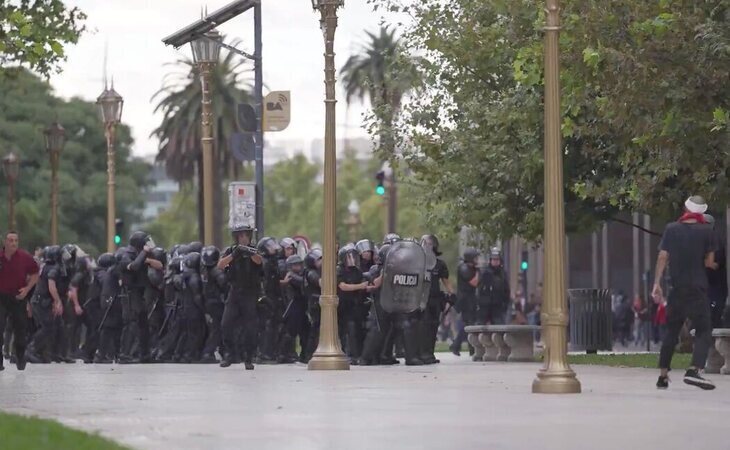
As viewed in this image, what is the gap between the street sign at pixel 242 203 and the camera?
35000 mm

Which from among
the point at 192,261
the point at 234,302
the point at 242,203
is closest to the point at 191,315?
the point at 192,261

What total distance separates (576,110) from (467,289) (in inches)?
363

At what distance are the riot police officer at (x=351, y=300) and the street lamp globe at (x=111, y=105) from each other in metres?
14.0

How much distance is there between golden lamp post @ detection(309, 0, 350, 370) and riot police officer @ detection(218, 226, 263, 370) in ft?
2.94

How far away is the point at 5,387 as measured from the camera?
21750 millimetres

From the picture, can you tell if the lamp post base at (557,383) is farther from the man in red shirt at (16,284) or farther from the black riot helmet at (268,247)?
the black riot helmet at (268,247)

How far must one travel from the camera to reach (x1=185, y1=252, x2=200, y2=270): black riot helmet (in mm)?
30766

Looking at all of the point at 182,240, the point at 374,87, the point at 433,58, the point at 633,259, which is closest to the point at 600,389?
the point at 433,58

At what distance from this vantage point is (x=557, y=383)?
18.9 metres

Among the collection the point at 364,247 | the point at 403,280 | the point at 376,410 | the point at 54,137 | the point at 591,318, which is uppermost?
the point at 54,137

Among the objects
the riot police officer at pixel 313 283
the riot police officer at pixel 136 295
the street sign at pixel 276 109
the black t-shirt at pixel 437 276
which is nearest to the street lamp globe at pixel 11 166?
the street sign at pixel 276 109

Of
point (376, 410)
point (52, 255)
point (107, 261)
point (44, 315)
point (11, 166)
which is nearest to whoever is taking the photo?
point (376, 410)

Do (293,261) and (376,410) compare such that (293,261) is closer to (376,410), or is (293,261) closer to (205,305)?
(205,305)

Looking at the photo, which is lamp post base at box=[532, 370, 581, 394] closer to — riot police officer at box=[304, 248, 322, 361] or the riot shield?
the riot shield
